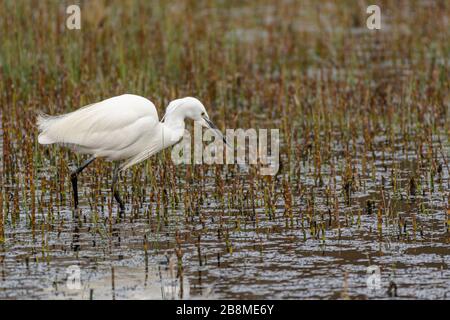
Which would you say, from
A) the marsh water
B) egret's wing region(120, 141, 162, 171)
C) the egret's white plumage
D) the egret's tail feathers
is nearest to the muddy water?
the marsh water

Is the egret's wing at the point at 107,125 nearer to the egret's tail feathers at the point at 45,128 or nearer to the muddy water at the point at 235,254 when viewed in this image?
the egret's tail feathers at the point at 45,128

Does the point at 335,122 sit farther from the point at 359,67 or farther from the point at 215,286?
the point at 215,286

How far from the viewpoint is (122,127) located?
8711 millimetres

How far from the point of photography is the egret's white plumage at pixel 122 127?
28.4 ft

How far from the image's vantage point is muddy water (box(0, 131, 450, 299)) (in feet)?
21.4

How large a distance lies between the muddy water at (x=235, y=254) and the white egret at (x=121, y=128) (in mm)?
495

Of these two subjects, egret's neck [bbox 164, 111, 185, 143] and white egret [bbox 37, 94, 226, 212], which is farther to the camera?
egret's neck [bbox 164, 111, 185, 143]

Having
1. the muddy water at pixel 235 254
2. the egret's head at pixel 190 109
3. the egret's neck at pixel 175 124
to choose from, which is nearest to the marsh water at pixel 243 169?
the muddy water at pixel 235 254

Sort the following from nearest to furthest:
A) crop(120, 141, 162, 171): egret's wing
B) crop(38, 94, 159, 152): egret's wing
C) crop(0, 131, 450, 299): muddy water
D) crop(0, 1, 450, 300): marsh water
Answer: crop(0, 131, 450, 299): muddy water
crop(0, 1, 450, 300): marsh water
crop(38, 94, 159, 152): egret's wing
crop(120, 141, 162, 171): egret's wing

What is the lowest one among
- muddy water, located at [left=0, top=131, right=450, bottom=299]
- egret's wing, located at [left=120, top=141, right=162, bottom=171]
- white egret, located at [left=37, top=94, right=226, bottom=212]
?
muddy water, located at [left=0, top=131, right=450, bottom=299]

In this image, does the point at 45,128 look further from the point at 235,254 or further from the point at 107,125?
the point at 235,254

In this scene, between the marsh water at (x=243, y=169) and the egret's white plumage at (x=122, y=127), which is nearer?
the marsh water at (x=243, y=169)

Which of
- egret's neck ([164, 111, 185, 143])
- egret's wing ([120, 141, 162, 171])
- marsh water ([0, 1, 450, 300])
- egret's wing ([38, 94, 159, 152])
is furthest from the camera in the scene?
egret's wing ([120, 141, 162, 171])

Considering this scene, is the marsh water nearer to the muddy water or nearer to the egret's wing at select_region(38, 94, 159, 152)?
the muddy water
